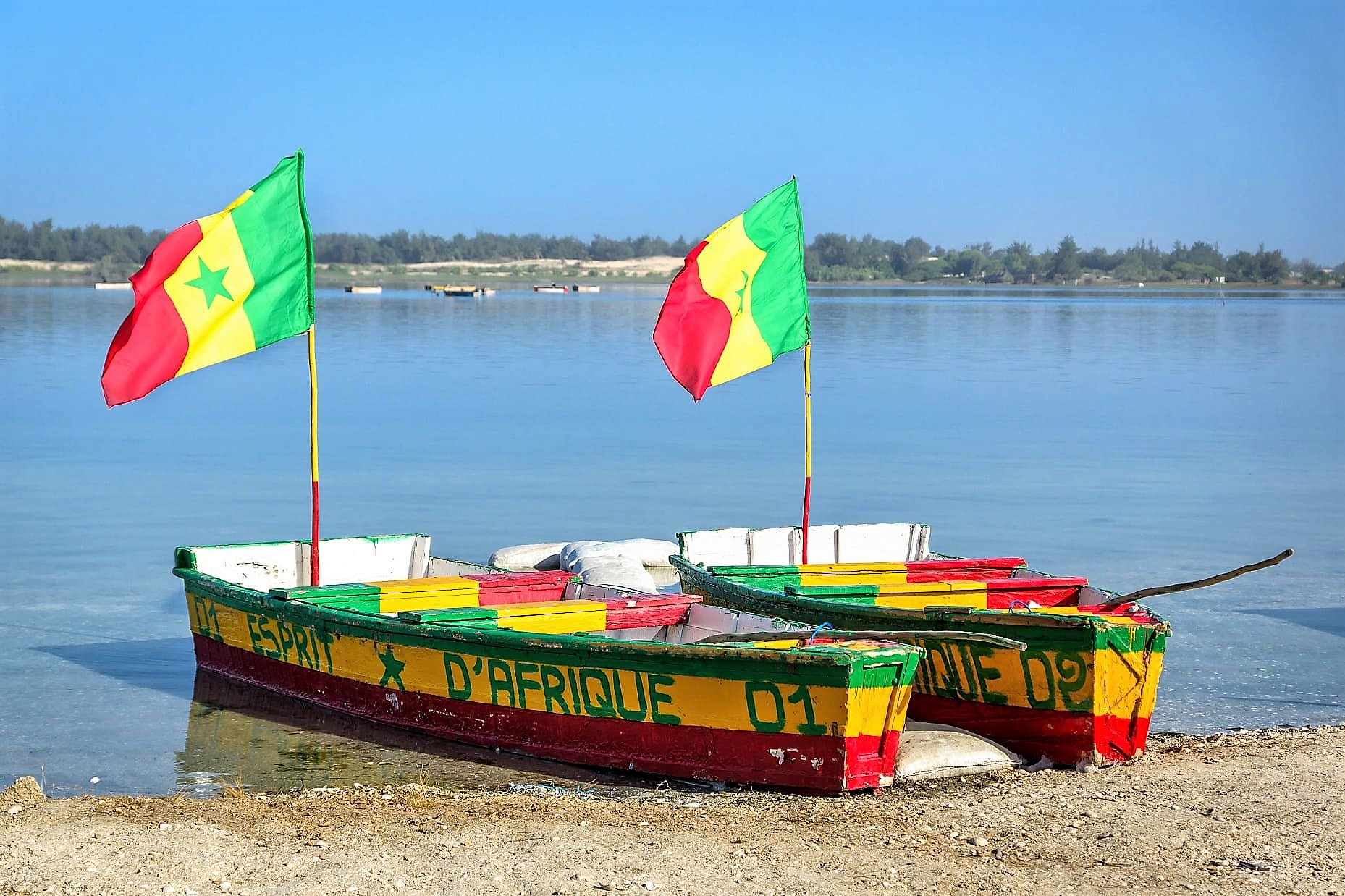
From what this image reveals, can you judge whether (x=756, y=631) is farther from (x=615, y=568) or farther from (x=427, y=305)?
(x=427, y=305)

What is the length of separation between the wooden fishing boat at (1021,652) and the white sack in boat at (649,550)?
3971mm

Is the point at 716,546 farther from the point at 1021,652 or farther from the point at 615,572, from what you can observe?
the point at 1021,652

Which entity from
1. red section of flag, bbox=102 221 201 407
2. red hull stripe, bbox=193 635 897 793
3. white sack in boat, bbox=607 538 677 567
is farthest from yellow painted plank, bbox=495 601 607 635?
white sack in boat, bbox=607 538 677 567

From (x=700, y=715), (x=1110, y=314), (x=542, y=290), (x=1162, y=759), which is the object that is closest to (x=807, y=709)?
(x=700, y=715)

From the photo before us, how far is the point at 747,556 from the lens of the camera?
608 inches

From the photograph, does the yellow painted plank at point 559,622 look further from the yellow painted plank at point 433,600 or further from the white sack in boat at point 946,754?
the white sack in boat at point 946,754

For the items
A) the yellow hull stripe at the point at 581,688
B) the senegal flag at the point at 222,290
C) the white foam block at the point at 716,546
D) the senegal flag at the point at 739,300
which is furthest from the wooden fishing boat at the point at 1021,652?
the senegal flag at the point at 222,290

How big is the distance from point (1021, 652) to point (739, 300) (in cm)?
473

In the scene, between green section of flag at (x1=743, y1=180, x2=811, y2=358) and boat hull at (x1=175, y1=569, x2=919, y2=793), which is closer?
boat hull at (x1=175, y1=569, x2=919, y2=793)

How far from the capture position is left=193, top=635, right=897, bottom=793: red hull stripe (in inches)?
384

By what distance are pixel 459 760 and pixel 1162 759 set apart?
469 centimetres

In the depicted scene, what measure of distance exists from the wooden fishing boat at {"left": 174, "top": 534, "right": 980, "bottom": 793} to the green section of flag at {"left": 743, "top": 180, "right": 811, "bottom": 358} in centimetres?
294

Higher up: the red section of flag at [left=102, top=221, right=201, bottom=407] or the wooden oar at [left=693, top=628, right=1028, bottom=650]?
the red section of flag at [left=102, top=221, right=201, bottom=407]

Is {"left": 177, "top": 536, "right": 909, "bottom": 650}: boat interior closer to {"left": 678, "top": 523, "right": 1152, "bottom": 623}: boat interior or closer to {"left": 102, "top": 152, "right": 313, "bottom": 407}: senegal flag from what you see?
{"left": 678, "top": 523, "right": 1152, "bottom": 623}: boat interior
